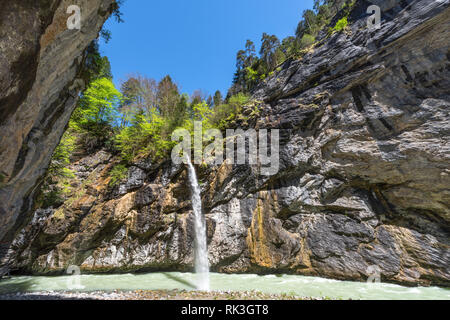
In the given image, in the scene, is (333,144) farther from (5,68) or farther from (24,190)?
(24,190)

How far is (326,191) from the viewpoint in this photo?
855 centimetres

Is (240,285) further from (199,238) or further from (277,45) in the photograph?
(277,45)

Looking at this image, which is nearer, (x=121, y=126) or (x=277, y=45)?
(x=121, y=126)

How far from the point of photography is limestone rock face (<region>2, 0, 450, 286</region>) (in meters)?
7.29

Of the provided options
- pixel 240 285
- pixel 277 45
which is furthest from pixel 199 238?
pixel 277 45

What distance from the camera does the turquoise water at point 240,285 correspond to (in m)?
6.02

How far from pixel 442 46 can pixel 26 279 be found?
21.8m

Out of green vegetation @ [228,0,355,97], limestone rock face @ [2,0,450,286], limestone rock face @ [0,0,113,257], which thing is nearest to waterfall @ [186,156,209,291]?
limestone rock face @ [2,0,450,286]

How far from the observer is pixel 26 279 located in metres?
8.22

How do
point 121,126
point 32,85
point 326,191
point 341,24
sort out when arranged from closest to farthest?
point 32,85 → point 326,191 → point 341,24 → point 121,126

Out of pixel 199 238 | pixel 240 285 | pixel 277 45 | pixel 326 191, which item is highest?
pixel 277 45

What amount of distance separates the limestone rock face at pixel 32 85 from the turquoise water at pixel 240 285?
3.42m

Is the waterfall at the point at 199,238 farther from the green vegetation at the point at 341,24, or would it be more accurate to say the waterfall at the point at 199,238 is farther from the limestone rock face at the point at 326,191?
the green vegetation at the point at 341,24

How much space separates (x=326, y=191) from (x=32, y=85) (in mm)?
10902
